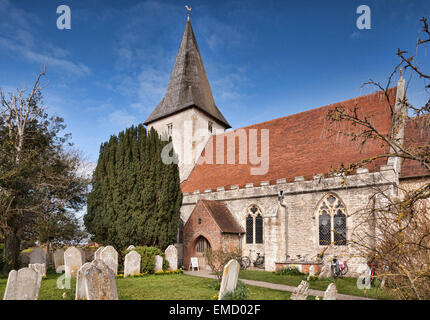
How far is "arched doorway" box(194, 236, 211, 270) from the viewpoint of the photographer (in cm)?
1646

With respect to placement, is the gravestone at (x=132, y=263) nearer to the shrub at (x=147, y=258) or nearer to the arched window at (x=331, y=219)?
the shrub at (x=147, y=258)

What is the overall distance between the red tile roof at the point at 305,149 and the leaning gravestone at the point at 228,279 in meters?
8.82

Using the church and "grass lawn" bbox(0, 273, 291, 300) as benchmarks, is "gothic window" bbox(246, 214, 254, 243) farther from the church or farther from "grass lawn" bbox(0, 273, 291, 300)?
"grass lawn" bbox(0, 273, 291, 300)

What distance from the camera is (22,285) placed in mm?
6234

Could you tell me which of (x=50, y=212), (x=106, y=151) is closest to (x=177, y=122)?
(x=106, y=151)

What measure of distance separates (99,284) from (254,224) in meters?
11.9

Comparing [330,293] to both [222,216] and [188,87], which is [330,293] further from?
[188,87]

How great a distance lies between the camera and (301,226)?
15000 millimetres

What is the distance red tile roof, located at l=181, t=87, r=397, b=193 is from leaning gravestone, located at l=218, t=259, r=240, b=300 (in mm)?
8822

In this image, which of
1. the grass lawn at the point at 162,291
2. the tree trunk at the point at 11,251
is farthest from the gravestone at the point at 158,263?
the tree trunk at the point at 11,251
